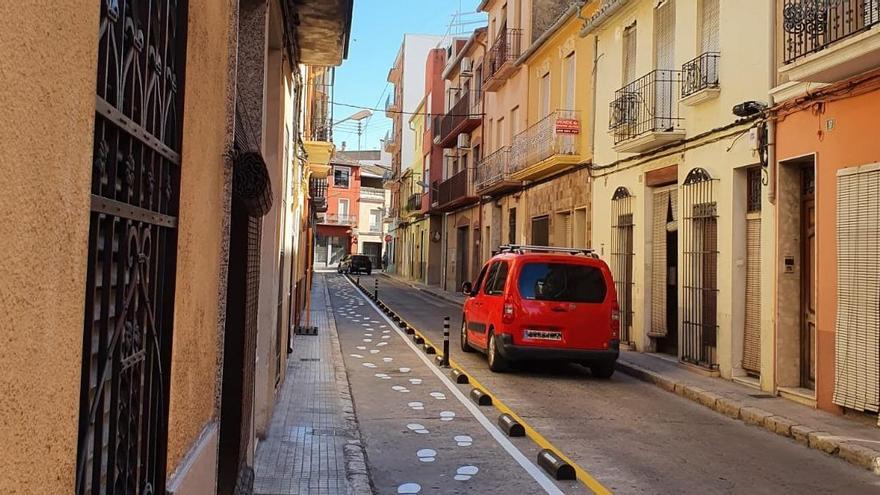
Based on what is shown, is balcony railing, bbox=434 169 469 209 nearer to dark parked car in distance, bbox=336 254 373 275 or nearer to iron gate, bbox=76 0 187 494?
dark parked car in distance, bbox=336 254 373 275

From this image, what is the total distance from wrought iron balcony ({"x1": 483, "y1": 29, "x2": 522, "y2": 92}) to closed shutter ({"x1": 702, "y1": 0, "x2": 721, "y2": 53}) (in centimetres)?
1208

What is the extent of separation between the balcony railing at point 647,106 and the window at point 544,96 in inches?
252

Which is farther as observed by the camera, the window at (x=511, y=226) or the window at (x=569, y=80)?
the window at (x=511, y=226)

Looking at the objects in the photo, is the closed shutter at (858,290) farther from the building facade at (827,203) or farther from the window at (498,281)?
the window at (498,281)

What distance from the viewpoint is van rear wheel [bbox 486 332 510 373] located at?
11719 millimetres

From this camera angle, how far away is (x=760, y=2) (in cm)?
1085

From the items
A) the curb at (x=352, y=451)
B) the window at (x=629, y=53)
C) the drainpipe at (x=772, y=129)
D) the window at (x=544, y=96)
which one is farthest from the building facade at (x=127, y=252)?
the window at (x=544, y=96)

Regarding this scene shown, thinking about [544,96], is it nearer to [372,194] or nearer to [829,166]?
[829,166]

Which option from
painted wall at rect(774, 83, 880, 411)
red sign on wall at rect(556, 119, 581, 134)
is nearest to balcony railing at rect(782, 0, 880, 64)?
painted wall at rect(774, 83, 880, 411)

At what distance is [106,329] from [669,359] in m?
12.5

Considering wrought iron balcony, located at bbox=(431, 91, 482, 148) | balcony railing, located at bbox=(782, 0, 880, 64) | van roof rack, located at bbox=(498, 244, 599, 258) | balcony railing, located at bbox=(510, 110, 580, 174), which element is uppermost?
wrought iron balcony, located at bbox=(431, 91, 482, 148)

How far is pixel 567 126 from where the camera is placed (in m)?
18.7

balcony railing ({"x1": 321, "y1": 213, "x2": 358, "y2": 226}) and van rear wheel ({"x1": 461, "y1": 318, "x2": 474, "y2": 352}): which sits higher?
balcony railing ({"x1": 321, "y1": 213, "x2": 358, "y2": 226})

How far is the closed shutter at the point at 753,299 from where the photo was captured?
11.1m
